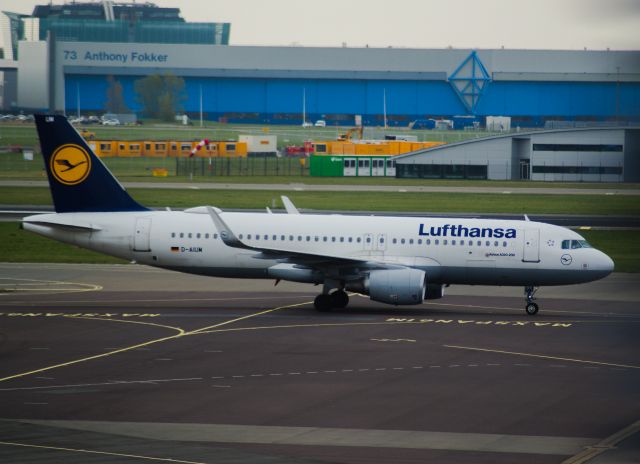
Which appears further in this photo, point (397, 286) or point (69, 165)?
point (69, 165)

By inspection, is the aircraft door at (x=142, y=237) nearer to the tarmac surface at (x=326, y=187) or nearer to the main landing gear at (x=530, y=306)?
the main landing gear at (x=530, y=306)

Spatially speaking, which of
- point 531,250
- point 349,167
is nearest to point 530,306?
point 531,250

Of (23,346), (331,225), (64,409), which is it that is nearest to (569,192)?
(331,225)

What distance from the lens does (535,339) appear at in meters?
39.5

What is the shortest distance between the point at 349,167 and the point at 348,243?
8481cm

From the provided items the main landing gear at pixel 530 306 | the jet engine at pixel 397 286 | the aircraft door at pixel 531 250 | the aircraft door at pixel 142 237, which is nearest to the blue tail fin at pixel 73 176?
the aircraft door at pixel 142 237

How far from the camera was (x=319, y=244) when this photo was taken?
47.4 metres

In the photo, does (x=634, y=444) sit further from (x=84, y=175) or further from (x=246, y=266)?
(x=84, y=175)

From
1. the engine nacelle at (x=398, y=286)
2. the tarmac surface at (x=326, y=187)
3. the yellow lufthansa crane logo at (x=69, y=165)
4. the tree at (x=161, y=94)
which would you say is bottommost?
the engine nacelle at (x=398, y=286)

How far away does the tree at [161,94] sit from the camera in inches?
7598

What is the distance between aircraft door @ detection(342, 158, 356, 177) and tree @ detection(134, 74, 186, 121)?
7184 centimetres

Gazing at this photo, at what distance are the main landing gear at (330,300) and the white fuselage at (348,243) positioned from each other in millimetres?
950

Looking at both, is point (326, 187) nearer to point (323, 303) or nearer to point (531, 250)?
point (323, 303)

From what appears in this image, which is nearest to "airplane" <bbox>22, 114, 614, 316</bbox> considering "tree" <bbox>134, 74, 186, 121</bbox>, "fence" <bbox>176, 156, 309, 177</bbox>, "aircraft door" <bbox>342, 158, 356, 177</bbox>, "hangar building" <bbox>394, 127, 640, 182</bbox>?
"hangar building" <bbox>394, 127, 640, 182</bbox>
